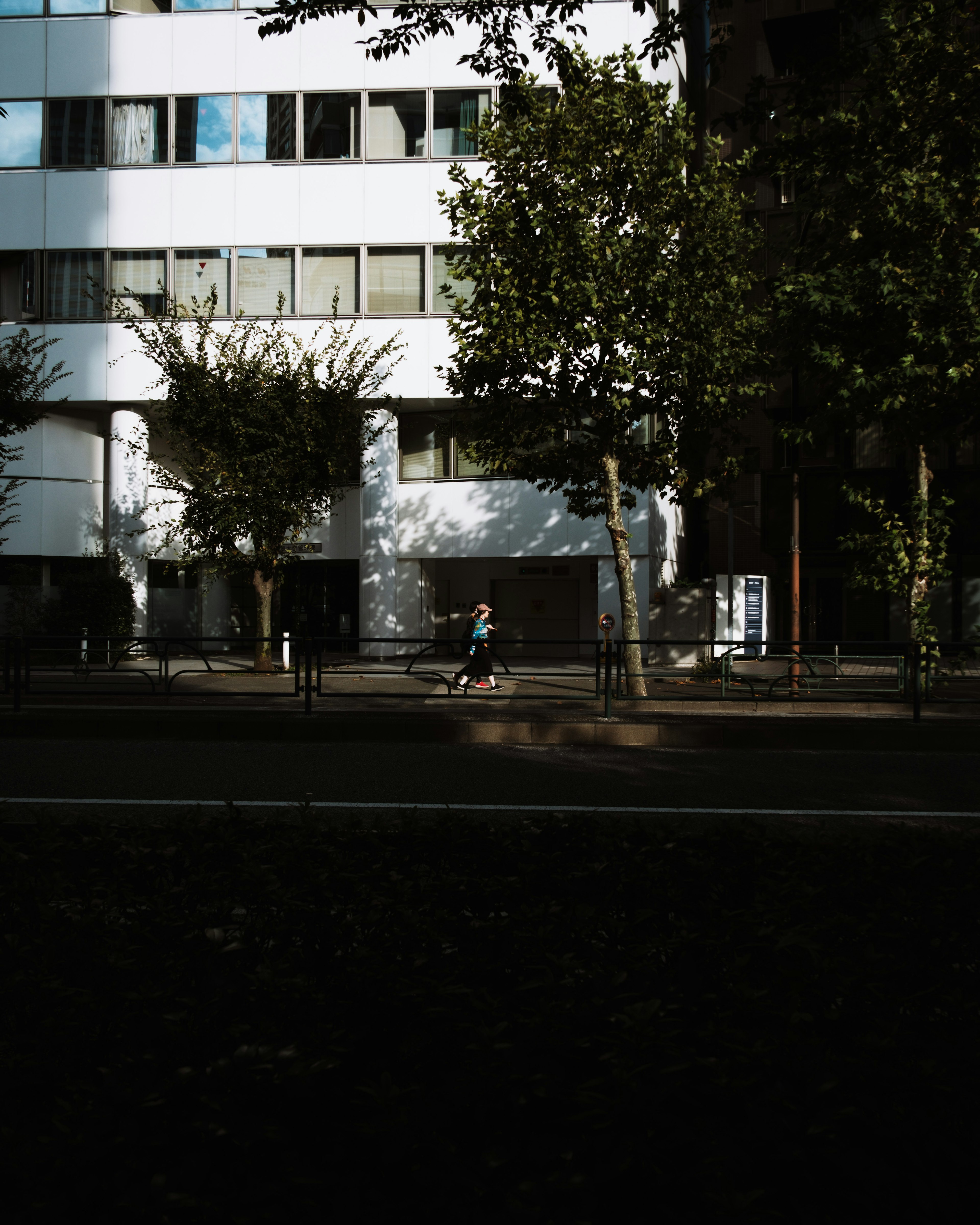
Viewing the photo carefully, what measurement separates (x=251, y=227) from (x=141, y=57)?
567 cm

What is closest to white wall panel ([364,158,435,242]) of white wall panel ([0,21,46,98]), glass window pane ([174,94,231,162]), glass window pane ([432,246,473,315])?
glass window pane ([432,246,473,315])

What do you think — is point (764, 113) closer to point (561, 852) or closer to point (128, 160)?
point (561, 852)

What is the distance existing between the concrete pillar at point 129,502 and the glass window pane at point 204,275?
12.5 ft

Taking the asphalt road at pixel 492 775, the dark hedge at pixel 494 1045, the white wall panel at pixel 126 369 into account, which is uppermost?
the white wall panel at pixel 126 369

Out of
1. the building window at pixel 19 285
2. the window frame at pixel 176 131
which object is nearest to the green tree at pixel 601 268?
the window frame at pixel 176 131

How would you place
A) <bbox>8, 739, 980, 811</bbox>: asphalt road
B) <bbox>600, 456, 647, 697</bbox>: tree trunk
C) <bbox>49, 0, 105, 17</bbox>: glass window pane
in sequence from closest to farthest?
1. <bbox>8, 739, 980, 811</bbox>: asphalt road
2. <bbox>600, 456, 647, 697</bbox>: tree trunk
3. <bbox>49, 0, 105, 17</bbox>: glass window pane

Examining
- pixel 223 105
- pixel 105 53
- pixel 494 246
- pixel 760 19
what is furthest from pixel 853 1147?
pixel 760 19

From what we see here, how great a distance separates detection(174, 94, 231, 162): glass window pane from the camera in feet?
85.8

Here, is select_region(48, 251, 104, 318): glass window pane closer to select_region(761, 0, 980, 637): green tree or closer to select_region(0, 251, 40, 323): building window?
select_region(0, 251, 40, 323): building window

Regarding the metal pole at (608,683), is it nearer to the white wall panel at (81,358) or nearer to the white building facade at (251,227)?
the white building facade at (251,227)

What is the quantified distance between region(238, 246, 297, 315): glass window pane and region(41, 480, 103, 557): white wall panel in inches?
281

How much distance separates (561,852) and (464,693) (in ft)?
29.2

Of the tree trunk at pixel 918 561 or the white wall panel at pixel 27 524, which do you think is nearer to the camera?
the tree trunk at pixel 918 561

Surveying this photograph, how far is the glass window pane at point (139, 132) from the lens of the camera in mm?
26375
